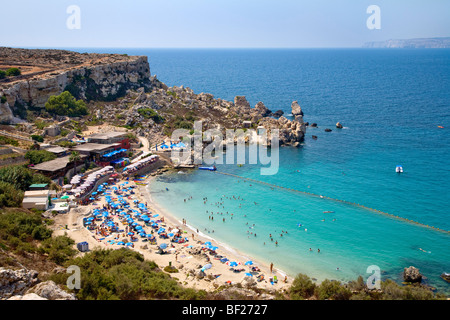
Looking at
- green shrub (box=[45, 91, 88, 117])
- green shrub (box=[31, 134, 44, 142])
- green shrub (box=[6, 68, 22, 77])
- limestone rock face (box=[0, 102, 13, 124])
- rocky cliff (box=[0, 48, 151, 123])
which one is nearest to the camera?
green shrub (box=[31, 134, 44, 142])

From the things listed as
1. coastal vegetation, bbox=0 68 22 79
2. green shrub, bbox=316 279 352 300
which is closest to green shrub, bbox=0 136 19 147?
coastal vegetation, bbox=0 68 22 79

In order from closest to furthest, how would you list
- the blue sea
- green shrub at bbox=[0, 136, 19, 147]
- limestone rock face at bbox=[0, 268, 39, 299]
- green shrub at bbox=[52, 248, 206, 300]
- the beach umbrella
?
limestone rock face at bbox=[0, 268, 39, 299] → green shrub at bbox=[52, 248, 206, 300] → the beach umbrella → the blue sea → green shrub at bbox=[0, 136, 19, 147]

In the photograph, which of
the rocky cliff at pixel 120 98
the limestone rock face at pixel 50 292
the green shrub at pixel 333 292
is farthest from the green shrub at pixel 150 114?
the limestone rock face at pixel 50 292

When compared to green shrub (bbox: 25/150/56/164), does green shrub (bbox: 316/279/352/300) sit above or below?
below

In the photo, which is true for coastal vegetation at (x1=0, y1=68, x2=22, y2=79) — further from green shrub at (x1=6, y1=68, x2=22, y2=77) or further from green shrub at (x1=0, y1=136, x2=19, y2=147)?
green shrub at (x1=0, y1=136, x2=19, y2=147)

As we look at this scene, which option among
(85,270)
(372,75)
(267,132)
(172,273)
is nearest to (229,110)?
(267,132)

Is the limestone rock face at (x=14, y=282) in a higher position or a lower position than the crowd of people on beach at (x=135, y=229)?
higher

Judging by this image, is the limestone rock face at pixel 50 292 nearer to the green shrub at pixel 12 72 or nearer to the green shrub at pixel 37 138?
the green shrub at pixel 37 138
